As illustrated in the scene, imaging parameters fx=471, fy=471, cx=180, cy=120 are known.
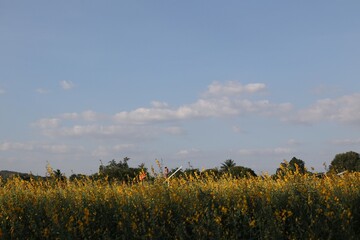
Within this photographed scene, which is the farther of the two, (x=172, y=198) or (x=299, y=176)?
(x=299, y=176)

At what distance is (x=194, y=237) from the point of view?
6.56 m

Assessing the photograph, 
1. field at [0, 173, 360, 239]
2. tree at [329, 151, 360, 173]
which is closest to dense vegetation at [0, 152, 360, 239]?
field at [0, 173, 360, 239]

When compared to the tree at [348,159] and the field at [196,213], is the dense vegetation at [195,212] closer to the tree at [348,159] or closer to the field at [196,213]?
the field at [196,213]

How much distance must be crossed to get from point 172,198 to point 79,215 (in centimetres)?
143

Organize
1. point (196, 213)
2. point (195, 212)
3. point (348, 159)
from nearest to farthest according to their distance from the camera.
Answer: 1. point (196, 213)
2. point (195, 212)
3. point (348, 159)

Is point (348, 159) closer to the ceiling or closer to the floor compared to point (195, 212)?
closer to the ceiling

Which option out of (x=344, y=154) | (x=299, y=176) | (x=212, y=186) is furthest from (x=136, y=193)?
(x=344, y=154)

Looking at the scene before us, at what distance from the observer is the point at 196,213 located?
666 cm

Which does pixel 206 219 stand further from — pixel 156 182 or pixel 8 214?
pixel 8 214

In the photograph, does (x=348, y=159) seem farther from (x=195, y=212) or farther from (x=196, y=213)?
(x=196, y=213)

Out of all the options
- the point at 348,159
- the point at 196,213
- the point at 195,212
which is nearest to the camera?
the point at 196,213

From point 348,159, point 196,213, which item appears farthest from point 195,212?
point 348,159

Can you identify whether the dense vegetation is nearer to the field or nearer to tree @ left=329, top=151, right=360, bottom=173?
the field

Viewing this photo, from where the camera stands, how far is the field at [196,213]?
664cm
